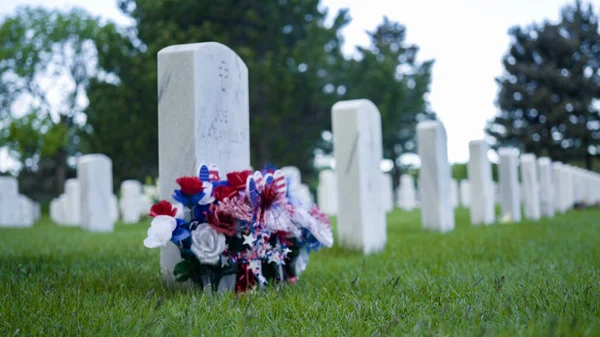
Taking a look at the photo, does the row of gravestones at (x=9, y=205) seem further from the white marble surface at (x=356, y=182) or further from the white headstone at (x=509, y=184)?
the white headstone at (x=509, y=184)

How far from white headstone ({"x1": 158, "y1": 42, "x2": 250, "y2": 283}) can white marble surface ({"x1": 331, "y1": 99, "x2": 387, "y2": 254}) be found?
7.79 ft

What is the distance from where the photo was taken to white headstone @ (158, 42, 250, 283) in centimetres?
373

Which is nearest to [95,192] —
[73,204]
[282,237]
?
[73,204]

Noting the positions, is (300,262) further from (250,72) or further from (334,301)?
(250,72)

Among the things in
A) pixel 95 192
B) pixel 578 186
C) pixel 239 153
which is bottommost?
pixel 578 186

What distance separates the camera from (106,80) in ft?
80.9

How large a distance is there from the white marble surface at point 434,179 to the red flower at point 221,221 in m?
6.16

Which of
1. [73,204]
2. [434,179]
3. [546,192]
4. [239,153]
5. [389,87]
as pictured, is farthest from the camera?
[389,87]

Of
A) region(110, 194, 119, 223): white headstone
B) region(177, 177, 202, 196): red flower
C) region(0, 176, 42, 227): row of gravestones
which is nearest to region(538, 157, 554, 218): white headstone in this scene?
region(110, 194, 119, 223): white headstone

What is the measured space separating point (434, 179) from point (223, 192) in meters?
6.17

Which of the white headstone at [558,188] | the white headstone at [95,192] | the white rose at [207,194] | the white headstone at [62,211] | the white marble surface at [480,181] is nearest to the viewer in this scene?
the white rose at [207,194]

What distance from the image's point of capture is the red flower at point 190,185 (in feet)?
10.9

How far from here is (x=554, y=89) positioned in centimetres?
3381

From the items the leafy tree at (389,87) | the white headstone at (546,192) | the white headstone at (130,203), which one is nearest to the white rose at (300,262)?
the white headstone at (546,192)
